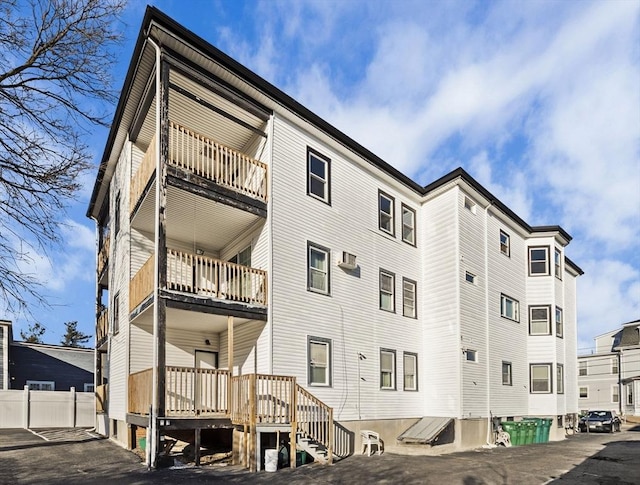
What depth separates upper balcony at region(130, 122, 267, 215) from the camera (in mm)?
13055

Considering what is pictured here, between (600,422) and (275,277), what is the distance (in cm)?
2682

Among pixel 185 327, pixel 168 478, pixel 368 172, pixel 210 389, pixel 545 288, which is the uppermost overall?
pixel 368 172

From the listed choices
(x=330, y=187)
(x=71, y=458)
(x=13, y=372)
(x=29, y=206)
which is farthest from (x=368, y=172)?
(x=13, y=372)

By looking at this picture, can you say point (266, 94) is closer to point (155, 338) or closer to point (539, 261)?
point (155, 338)

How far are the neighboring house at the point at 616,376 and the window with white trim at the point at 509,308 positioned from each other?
26.4 m

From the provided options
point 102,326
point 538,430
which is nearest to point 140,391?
point 102,326

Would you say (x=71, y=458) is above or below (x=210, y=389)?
below

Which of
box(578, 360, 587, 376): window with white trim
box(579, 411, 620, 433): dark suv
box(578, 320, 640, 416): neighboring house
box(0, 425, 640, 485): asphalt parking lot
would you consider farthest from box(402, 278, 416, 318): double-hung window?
box(578, 360, 587, 376): window with white trim

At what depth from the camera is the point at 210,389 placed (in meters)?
12.9

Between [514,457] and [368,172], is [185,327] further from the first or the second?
[514,457]

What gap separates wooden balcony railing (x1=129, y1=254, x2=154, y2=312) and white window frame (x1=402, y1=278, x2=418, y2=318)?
9.72 m

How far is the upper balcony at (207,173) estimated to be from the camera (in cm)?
1305

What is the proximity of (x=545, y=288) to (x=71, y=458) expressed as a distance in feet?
71.2

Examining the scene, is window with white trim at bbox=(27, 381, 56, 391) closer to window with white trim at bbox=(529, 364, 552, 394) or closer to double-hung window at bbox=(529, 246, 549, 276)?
window with white trim at bbox=(529, 364, 552, 394)
